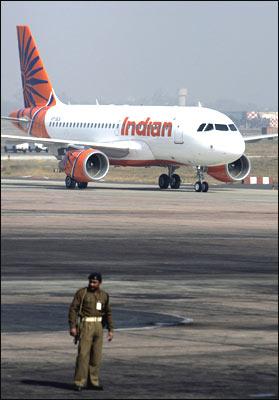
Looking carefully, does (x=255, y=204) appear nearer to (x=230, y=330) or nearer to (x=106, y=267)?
(x=106, y=267)

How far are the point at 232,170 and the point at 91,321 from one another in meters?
70.5

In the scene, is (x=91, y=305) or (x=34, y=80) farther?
(x=34, y=80)

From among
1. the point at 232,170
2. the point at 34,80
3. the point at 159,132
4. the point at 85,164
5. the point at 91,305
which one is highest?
the point at 34,80

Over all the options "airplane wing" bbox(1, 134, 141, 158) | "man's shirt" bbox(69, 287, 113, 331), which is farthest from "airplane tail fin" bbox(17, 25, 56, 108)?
"man's shirt" bbox(69, 287, 113, 331)

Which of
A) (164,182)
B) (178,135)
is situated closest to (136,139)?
(164,182)

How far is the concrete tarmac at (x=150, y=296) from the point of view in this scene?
1021 inches

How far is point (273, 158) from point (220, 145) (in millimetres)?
61939

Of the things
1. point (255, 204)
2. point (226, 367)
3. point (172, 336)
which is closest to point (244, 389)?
point (226, 367)

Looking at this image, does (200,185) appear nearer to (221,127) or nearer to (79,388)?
(221,127)

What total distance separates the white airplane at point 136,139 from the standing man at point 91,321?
64.3 meters

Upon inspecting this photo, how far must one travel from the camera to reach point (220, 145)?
89.3 metres

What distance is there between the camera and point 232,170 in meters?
95.2

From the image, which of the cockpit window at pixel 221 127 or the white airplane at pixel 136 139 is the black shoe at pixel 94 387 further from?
the cockpit window at pixel 221 127

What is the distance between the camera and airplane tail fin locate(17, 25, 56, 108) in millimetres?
104062
